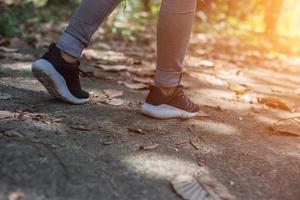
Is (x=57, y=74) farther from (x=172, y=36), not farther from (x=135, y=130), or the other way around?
(x=172, y=36)

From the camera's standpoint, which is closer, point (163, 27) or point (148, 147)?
point (148, 147)

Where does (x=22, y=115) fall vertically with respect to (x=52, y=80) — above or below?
below

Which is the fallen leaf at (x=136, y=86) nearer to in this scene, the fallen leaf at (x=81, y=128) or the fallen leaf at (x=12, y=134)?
the fallen leaf at (x=81, y=128)

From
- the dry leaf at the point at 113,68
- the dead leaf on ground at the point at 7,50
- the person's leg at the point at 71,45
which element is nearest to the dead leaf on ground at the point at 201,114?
the person's leg at the point at 71,45

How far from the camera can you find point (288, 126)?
2.24m

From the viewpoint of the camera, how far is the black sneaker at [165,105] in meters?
2.16

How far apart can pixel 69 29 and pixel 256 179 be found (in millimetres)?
1094

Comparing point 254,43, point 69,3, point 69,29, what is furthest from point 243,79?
point 69,3

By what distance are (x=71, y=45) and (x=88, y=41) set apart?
85mm

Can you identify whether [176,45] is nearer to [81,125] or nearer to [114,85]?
[81,125]

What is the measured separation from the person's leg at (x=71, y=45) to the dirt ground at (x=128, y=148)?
165mm

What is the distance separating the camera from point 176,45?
2045mm

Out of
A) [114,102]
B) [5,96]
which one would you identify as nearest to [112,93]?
[114,102]

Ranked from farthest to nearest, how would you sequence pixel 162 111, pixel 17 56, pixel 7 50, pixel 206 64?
pixel 206 64 → pixel 7 50 → pixel 17 56 → pixel 162 111
